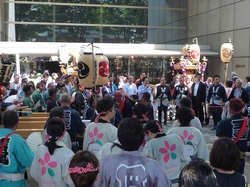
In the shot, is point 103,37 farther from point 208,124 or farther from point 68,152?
point 68,152

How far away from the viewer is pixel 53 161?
3510mm

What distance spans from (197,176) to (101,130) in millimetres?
2291

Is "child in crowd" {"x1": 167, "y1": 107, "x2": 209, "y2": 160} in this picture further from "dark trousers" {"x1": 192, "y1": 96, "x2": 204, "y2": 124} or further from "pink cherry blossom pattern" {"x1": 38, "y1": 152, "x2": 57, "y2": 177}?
"dark trousers" {"x1": 192, "y1": 96, "x2": 204, "y2": 124}

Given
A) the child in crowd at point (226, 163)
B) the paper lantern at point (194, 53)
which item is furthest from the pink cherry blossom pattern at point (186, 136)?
the paper lantern at point (194, 53)

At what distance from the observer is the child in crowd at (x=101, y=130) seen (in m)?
4.21

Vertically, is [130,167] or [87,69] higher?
[87,69]

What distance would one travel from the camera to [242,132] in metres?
4.90

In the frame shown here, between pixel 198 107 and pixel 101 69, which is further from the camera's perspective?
pixel 198 107

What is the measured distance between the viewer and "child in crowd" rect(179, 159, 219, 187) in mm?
2055

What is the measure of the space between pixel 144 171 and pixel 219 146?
613 mm

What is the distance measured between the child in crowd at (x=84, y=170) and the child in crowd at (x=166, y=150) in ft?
4.66

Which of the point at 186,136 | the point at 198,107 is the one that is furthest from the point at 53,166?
the point at 198,107

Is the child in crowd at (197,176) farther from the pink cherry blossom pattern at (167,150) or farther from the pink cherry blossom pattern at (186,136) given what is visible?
the pink cherry blossom pattern at (186,136)

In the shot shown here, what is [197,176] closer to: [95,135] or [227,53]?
[95,135]
